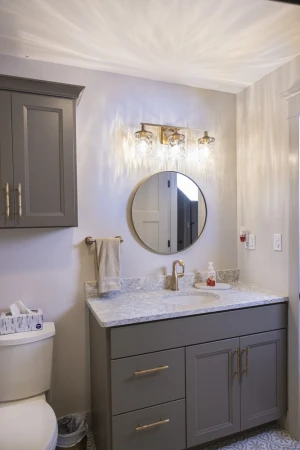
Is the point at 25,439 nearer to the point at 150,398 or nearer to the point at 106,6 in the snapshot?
the point at 150,398

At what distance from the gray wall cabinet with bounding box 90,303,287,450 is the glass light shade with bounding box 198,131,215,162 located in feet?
3.82

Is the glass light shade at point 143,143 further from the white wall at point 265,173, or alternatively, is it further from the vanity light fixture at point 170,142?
the white wall at point 265,173

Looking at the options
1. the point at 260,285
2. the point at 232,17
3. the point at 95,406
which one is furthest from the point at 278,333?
the point at 232,17

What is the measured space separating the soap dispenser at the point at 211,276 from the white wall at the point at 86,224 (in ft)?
0.42

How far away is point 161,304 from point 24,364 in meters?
0.83

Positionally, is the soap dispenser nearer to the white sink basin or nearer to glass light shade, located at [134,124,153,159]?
the white sink basin

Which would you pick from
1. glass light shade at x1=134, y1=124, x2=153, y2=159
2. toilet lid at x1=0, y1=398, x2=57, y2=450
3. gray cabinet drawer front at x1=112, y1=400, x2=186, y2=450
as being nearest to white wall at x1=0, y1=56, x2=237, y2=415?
glass light shade at x1=134, y1=124, x2=153, y2=159

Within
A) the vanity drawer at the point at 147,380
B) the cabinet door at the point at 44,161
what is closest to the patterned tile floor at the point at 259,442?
the vanity drawer at the point at 147,380

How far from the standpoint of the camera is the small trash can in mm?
1780

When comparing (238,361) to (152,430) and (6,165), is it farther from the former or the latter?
(6,165)

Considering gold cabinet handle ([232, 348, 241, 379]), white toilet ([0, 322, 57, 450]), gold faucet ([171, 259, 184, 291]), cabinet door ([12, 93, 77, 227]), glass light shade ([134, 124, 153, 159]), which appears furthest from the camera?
gold faucet ([171, 259, 184, 291])

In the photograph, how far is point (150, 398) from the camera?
1.66 metres

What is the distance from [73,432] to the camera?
185cm

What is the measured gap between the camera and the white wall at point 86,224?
1949 mm
